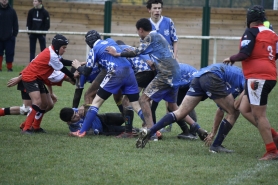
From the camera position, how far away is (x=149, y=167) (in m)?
6.90

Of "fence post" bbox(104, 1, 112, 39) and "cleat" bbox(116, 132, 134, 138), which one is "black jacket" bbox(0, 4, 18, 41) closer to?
"fence post" bbox(104, 1, 112, 39)

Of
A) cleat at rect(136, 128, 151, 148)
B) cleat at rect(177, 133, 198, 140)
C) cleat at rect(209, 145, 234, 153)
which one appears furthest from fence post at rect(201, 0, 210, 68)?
cleat at rect(136, 128, 151, 148)

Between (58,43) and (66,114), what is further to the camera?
(58,43)

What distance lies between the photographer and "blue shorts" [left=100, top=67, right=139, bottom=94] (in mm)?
9008

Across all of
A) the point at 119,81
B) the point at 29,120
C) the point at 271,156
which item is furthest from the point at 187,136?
the point at 29,120

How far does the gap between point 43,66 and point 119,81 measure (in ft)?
4.43

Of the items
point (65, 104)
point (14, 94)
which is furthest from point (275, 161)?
point (14, 94)

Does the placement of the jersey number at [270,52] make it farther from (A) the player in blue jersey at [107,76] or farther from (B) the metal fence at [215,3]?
(B) the metal fence at [215,3]

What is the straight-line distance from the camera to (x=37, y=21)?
61.9ft

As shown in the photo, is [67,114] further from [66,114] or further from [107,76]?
[107,76]

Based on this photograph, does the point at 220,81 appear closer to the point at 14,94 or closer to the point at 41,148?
the point at 41,148

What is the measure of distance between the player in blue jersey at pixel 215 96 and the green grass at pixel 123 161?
24cm

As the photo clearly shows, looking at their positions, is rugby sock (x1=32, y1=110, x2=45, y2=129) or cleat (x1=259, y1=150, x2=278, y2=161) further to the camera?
rugby sock (x1=32, y1=110, x2=45, y2=129)

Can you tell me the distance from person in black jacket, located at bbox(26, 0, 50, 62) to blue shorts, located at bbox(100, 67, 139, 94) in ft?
33.4
